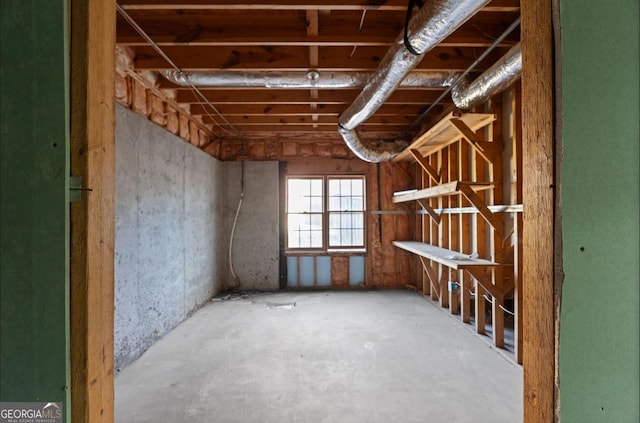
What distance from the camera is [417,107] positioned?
163 inches

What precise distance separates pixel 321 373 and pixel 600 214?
7.67 ft

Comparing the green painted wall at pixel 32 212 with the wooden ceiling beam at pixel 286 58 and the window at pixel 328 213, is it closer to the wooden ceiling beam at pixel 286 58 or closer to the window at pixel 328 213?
the wooden ceiling beam at pixel 286 58

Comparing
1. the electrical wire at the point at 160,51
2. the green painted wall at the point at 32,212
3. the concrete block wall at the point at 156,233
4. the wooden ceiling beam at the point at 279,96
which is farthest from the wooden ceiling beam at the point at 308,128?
the green painted wall at the point at 32,212

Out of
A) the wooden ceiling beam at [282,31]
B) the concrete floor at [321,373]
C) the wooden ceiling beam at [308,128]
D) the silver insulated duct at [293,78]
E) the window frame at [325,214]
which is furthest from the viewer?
the window frame at [325,214]

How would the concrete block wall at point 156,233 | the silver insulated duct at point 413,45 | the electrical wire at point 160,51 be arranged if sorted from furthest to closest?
1. the concrete block wall at point 156,233
2. the electrical wire at point 160,51
3. the silver insulated duct at point 413,45

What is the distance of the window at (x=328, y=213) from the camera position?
5.59m

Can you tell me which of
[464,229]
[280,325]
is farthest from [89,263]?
[464,229]

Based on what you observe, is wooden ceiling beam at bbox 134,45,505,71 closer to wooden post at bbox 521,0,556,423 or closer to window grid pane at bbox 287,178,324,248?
wooden post at bbox 521,0,556,423

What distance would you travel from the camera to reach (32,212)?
2.07 ft

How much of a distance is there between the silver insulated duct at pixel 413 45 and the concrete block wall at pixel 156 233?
88.0 inches

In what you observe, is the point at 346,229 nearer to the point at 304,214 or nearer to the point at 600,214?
the point at 304,214

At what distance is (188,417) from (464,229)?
132 inches

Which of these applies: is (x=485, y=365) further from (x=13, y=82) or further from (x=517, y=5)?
(x=13, y=82)

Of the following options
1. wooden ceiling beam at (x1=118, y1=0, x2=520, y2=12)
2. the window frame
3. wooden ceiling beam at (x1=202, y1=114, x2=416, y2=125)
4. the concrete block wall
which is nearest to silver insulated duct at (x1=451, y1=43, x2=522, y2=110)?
wooden ceiling beam at (x1=118, y1=0, x2=520, y2=12)
